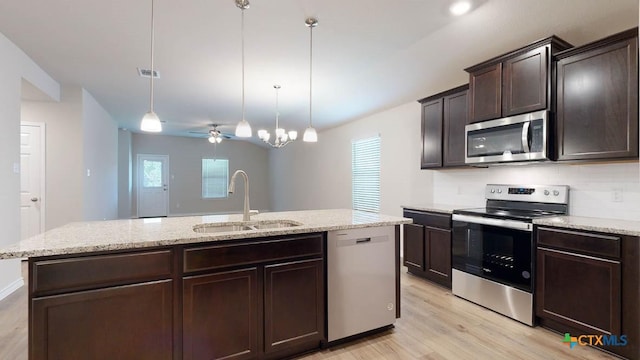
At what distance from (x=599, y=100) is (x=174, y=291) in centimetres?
329

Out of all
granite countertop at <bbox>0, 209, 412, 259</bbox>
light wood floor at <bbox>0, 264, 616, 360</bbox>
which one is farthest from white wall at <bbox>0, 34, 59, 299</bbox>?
granite countertop at <bbox>0, 209, 412, 259</bbox>

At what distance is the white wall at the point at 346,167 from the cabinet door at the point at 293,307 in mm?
2666

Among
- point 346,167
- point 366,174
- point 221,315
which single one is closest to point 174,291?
point 221,315

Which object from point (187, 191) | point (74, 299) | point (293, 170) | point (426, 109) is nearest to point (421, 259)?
point (426, 109)

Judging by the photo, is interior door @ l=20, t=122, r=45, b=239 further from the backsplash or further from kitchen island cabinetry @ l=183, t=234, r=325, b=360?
the backsplash

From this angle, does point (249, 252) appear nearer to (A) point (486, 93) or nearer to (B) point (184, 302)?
(B) point (184, 302)

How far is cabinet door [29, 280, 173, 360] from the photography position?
4.85 feet

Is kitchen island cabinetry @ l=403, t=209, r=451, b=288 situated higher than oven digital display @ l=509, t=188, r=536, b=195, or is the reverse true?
oven digital display @ l=509, t=188, r=536, b=195

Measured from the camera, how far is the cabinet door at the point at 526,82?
2.53 metres

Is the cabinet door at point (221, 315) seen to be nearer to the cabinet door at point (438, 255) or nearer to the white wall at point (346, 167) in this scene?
the cabinet door at point (438, 255)

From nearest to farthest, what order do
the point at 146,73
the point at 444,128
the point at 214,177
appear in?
the point at 444,128
the point at 146,73
the point at 214,177

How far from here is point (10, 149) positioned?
314 cm

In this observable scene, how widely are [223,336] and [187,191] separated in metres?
8.69

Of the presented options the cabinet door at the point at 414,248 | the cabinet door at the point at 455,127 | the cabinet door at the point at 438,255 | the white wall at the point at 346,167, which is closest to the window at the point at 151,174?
the white wall at the point at 346,167
